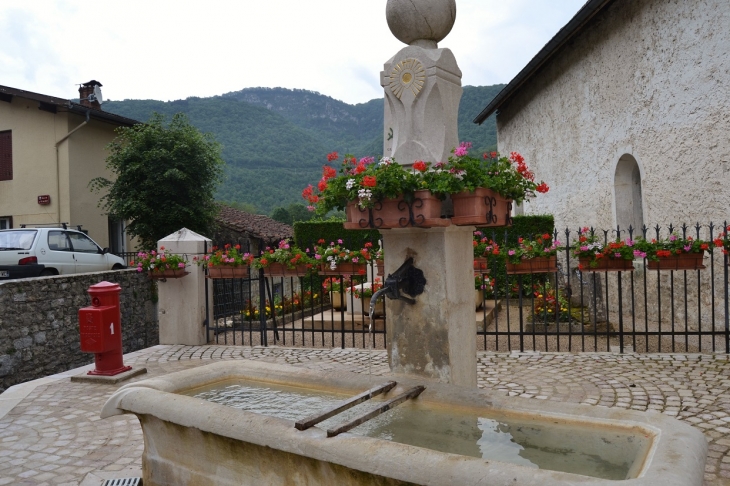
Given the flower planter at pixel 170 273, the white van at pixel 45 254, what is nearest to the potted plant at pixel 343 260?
the flower planter at pixel 170 273

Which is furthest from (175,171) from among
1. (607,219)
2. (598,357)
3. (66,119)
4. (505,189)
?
(505,189)

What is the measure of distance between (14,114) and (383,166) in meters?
18.1

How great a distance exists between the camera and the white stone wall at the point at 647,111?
7.72m

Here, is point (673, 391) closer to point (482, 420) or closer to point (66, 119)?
point (482, 420)

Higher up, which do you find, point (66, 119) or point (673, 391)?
point (66, 119)

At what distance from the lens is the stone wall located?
25.6 feet

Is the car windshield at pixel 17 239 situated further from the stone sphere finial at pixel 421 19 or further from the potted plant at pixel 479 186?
the potted plant at pixel 479 186

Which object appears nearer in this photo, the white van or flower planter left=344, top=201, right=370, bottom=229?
flower planter left=344, top=201, right=370, bottom=229

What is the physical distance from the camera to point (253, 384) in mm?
4152

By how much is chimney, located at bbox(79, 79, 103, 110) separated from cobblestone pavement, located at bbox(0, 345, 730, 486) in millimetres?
14173

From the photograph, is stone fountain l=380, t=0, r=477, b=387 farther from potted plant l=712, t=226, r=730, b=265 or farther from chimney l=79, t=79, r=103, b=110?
chimney l=79, t=79, r=103, b=110

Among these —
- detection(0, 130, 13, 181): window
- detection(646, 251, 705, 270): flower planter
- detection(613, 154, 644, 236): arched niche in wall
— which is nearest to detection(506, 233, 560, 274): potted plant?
detection(646, 251, 705, 270): flower planter

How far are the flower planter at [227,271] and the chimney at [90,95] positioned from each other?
1387cm

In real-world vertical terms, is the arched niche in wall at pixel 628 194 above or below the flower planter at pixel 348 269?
above
